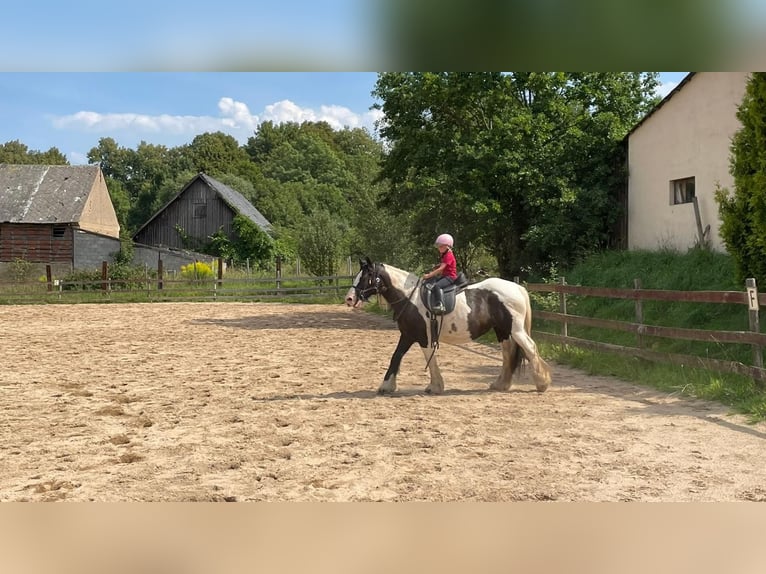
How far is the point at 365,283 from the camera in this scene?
7.28 metres

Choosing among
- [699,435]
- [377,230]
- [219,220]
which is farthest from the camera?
[219,220]

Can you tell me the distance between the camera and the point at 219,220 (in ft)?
120

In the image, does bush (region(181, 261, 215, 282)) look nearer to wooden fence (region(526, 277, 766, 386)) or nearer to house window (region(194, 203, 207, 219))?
house window (region(194, 203, 207, 219))

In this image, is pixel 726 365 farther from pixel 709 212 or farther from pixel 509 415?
pixel 709 212

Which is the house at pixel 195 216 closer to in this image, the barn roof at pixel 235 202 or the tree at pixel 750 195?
the barn roof at pixel 235 202

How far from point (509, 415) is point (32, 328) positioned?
1327 centimetres

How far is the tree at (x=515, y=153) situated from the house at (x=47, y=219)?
22117mm

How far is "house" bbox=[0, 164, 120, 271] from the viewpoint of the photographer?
33.0 metres

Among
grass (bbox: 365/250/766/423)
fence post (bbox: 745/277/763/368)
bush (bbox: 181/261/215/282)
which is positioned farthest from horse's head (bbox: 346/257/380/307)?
→ bush (bbox: 181/261/215/282)

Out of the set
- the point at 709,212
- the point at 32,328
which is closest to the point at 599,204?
the point at 709,212

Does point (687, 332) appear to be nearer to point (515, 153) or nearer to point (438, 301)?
point (438, 301)

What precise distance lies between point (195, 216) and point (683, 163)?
2942 centimetres

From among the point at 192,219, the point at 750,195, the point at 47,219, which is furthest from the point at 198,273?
the point at 750,195
